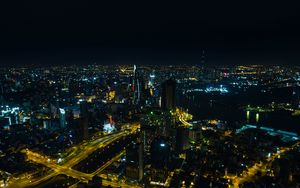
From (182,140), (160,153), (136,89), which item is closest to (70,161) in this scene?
(160,153)

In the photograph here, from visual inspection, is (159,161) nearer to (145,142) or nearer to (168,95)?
(145,142)

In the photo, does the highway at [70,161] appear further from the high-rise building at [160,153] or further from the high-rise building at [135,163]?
the high-rise building at [160,153]

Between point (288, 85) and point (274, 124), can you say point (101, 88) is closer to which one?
point (274, 124)

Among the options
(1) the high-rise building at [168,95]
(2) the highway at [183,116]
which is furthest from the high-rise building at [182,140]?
(1) the high-rise building at [168,95]

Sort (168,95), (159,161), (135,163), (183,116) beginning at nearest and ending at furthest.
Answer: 1. (135,163)
2. (159,161)
3. (168,95)
4. (183,116)

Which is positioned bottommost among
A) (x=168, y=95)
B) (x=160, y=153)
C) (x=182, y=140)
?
(x=160, y=153)

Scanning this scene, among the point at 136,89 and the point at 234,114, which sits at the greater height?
the point at 136,89
